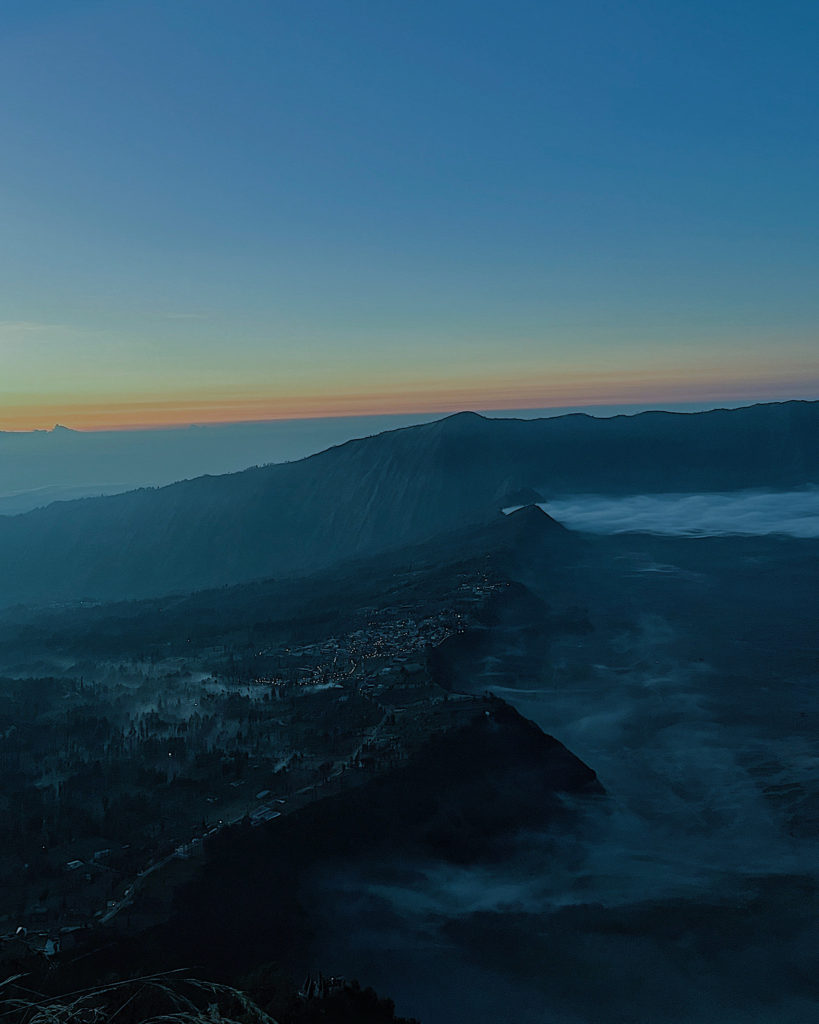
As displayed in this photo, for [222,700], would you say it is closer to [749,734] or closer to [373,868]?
[373,868]

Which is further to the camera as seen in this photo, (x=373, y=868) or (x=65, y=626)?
(x=65, y=626)

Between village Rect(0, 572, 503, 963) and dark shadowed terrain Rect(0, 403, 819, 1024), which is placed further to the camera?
village Rect(0, 572, 503, 963)

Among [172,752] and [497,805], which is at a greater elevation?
[172,752]

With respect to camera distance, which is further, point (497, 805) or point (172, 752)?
point (172, 752)

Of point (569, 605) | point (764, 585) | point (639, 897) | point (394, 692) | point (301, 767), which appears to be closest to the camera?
point (639, 897)

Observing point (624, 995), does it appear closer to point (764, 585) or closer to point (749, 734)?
point (749, 734)

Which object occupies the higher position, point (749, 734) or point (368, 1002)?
point (368, 1002)

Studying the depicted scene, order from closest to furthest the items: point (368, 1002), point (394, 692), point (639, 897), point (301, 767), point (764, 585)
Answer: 1. point (368, 1002)
2. point (639, 897)
3. point (301, 767)
4. point (394, 692)
5. point (764, 585)

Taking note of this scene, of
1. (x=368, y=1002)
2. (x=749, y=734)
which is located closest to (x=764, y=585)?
(x=749, y=734)

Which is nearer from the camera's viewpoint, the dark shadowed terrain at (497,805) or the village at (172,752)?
the dark shadowed terrain at (497,805)
